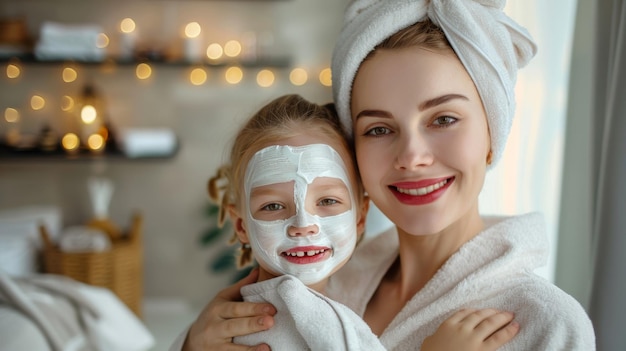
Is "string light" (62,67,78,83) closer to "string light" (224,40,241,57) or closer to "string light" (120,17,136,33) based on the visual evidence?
"string light" (120,17,136,33)

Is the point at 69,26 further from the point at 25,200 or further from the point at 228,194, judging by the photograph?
the point at 228,194

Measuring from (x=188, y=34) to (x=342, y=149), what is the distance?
322 cm

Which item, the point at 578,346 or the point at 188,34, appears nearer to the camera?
the point at 578,346

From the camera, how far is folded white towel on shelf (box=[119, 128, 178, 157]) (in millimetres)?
3930

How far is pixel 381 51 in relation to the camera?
111 cm

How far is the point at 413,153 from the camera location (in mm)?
1063

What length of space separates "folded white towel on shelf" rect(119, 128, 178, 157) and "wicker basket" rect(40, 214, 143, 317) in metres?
0.41

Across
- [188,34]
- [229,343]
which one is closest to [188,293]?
[188,34]

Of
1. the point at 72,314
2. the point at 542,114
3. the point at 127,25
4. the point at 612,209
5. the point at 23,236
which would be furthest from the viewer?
the point at 127,25

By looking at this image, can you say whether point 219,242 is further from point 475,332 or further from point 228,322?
point 475,332

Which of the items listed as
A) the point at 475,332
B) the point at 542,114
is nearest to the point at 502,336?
the point at 475,332

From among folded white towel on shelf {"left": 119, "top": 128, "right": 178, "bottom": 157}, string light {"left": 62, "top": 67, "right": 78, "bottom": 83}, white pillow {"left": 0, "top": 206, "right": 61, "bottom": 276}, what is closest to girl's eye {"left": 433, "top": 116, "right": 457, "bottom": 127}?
white pillow {"left": 0, "top": 206, "right": 61, "bottom": 276}

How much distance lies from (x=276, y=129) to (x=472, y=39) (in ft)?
1.19

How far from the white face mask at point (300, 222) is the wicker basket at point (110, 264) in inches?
110
